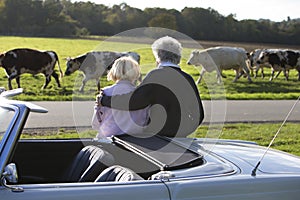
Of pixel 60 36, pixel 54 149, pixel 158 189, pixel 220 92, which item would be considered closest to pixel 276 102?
pixel 220 92

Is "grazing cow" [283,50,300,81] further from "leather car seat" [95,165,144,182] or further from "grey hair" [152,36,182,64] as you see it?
"leather car seat" [95,165,144,182]

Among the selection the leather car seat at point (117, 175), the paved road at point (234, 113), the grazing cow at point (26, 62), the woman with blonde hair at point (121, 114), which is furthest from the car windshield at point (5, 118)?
the grazing cow at point (26, 62)

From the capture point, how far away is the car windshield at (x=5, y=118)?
3.28 m

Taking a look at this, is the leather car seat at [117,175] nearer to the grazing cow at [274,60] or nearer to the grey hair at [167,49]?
the grey hair at [167,49]

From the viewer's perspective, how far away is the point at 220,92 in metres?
5.12

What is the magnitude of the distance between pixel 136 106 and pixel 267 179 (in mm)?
1416

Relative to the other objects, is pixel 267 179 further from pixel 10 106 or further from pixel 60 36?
pixel 60 36

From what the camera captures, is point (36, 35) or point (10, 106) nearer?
point (10, 106)

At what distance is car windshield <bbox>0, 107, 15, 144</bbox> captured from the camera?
328cm

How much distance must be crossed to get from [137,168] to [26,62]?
1613 cm

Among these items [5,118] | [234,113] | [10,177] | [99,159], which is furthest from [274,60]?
[10,177]

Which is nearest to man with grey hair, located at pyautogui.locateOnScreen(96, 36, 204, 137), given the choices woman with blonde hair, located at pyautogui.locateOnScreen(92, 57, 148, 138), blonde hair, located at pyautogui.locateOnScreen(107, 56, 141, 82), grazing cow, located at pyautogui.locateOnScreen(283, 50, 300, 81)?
woman with blonde hair, located at pyautogui.locateOnScreen(92, 57, 148, 138)

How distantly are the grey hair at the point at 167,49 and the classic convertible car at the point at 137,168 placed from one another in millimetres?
848

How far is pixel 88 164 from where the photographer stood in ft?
13.4
